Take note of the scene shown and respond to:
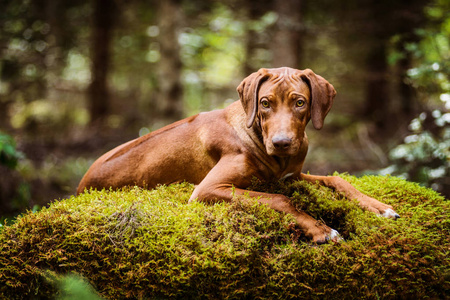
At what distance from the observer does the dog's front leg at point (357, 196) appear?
11.6 feet

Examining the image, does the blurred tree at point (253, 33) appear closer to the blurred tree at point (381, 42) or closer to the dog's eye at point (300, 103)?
the blurred tree at point (381, 42)

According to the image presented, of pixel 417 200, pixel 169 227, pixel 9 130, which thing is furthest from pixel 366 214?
pixel 9 130

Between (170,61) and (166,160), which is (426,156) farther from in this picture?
(170,61)

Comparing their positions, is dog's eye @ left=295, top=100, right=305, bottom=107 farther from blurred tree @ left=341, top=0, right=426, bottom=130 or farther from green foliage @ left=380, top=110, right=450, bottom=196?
blurred tree @ left=341, top=0, right=426, bottom=130

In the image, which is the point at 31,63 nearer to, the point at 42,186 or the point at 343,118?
the point at 42,186

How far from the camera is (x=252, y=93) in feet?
11.9

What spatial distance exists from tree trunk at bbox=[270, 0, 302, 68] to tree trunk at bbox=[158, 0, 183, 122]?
3.20m

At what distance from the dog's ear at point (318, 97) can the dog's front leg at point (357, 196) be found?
87 centimetres

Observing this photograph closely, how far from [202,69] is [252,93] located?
13.1m

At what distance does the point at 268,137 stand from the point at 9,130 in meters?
12.4

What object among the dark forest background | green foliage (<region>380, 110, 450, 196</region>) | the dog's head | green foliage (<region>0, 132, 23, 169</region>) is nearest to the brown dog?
the dog's head

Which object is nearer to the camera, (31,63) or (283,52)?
(283,52)

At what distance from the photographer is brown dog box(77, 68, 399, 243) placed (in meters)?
3.35

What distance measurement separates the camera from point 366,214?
341 centimetres
